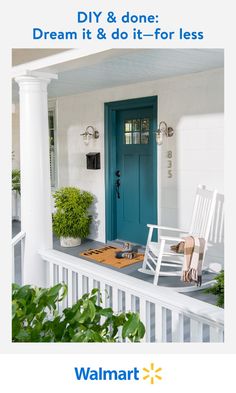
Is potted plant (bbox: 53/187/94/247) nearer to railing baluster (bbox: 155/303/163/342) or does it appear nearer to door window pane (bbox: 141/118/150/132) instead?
door window pane (bbox: 141/118/150/132)

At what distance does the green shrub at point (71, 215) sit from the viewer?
589 cm

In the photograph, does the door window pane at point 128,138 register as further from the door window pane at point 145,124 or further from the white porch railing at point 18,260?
the white porch railing at point 18,260

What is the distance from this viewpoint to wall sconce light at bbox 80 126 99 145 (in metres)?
6.10

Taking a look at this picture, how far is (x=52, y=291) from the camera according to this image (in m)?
1.64

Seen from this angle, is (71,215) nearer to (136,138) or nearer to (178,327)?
(136,138)

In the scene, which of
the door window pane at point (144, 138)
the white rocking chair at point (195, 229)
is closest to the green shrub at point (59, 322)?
the white rocking chair at point (195, 229)

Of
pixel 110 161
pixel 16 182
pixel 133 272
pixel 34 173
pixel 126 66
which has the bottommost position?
pixel 133 272

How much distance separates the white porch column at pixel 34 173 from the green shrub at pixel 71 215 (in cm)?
236

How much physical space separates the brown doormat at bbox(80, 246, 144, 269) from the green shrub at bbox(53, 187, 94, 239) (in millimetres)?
386

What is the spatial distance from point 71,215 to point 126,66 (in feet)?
8.14

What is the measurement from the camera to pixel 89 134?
6.19 metres

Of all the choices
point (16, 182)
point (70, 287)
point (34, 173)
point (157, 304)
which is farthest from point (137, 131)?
point (157, 304)

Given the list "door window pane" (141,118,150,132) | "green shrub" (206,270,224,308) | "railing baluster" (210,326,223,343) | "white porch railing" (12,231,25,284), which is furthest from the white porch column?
"door window pane" (141,118,150,132)
